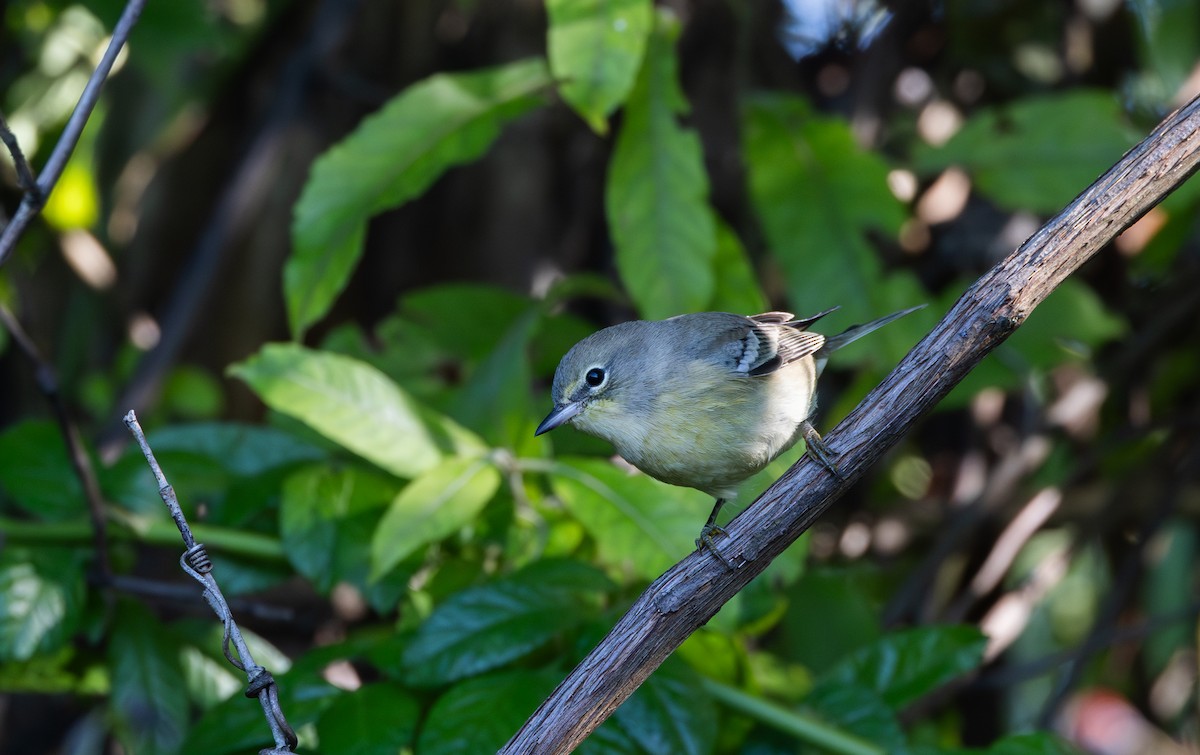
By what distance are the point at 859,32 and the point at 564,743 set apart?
12.1 feet

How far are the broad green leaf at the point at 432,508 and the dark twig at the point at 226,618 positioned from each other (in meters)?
0.65

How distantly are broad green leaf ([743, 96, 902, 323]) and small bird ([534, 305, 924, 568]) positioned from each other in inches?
26.0

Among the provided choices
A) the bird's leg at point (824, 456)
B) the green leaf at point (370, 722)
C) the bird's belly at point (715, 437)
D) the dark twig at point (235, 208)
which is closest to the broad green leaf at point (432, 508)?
the green leaf at point (370, 722)

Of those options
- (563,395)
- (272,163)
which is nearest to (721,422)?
(563,395)

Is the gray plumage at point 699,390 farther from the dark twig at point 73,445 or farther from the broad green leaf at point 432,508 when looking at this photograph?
the dark twig at point 73,445

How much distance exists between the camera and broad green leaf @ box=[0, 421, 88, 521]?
2.74 metres

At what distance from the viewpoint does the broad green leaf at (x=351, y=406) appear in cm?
258

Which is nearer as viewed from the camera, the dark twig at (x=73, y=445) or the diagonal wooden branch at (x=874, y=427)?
the diagonal wooden branch at (x=874, y=427)

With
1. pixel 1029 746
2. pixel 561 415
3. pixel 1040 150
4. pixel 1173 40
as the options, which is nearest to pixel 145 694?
pixel 561 415

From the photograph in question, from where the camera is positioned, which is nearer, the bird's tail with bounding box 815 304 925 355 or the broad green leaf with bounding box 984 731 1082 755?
the broad green leaf with bounding box 984 731 1082 755

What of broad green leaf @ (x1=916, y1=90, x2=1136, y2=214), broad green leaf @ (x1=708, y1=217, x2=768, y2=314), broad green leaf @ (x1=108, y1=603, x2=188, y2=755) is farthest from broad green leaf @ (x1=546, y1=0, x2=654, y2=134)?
broad green leaf @ (x1=108, y1=603, x2=188, y2=755)

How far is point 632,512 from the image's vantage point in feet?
8.34

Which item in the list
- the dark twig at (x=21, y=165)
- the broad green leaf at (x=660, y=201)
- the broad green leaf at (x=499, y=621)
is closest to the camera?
the dark twig at (x=21, y=165)

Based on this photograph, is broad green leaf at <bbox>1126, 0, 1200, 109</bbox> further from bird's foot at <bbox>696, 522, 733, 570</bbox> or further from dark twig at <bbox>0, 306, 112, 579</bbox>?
dark twig at <bbox>0, 306, 112, 579</bbox>
